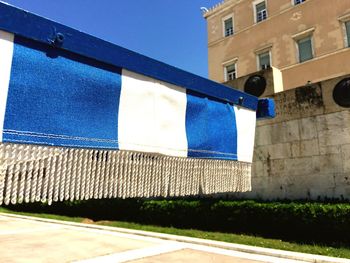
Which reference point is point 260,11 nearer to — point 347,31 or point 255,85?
point 347,31

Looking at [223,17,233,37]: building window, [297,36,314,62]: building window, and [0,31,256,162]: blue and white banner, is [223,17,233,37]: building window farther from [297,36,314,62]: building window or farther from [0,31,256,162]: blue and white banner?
[0,31,256,162]: blue and white banner

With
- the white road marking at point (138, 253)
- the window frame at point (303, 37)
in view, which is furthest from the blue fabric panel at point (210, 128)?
the window frame at point (303, 37)

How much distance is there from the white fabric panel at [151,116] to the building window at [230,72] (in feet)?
73.2

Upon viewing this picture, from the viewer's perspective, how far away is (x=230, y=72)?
25.3 m

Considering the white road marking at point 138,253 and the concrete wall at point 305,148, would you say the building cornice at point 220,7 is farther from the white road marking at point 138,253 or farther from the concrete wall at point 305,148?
the white road marking at point 138,253

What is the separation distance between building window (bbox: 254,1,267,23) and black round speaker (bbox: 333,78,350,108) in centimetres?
1652

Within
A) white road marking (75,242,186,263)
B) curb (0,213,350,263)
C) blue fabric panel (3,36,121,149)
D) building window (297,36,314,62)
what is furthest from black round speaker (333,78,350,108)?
building window (297,36,314,62)

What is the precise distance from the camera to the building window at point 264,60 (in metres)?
23.0

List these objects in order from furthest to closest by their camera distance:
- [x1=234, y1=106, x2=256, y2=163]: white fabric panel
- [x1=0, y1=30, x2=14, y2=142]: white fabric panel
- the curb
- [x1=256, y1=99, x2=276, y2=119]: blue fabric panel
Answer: the curb → [x1=256, y1=99, x2=276, y2=119]: blue fabric panel → [x1=234, y1=106, x2=256, y2=163]: white fabric panel → [x1=0, y1=30, x2=14, y2=142]: white fabric panel

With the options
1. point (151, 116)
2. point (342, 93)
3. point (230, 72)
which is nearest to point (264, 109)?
point (151, 116)

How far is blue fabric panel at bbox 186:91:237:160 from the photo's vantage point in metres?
3.45

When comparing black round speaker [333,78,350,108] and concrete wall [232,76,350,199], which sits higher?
black round speaker [333,78,350,108]

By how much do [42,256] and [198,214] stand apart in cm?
497

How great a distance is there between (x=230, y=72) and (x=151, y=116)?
75.9ft
